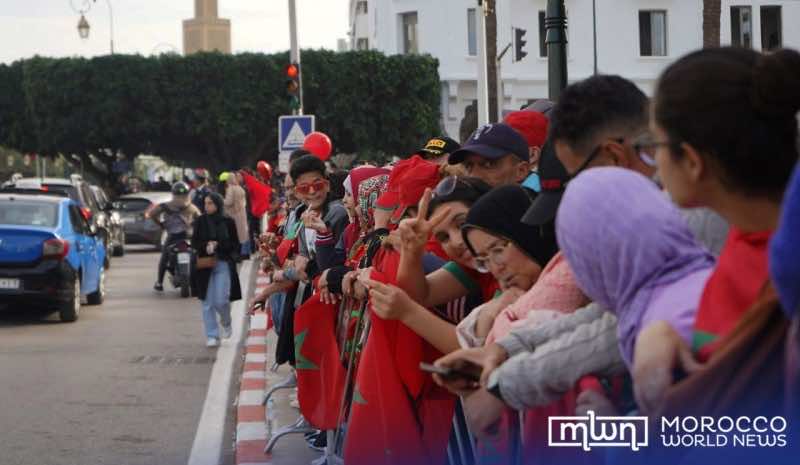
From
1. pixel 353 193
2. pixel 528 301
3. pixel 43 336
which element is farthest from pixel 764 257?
pixel 43 336

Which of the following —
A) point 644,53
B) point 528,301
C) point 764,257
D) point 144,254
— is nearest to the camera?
point 764,257

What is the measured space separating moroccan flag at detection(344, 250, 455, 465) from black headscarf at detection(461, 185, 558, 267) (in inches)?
43.6

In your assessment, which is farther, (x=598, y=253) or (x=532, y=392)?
(x=532, y=392)

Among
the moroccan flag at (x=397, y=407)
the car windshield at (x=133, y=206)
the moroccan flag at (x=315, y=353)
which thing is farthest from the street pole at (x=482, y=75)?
the car windshield at (x=133, y=206)

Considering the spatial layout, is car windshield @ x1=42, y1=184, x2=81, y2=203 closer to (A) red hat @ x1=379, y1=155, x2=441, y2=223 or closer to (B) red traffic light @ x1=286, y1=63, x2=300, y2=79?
(B) red traffic light @ x1=286, y1=63, x2=300, y2=79

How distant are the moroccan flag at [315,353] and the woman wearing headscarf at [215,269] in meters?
7.17

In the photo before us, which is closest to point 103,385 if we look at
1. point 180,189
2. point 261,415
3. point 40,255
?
point 261,415

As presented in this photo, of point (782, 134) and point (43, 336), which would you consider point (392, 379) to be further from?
point (43, 336)

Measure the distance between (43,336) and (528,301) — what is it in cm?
1261

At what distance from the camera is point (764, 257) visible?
7.92ft

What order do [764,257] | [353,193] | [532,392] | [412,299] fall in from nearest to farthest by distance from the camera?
[764,257]
[532,392]
[412,299]
[353,193]

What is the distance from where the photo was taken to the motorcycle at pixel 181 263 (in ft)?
67.1

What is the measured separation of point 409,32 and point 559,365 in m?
53.6

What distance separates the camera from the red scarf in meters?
2.41
